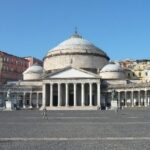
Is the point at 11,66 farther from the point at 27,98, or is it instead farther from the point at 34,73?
the point at 27,98

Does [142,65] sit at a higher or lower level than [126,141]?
higher

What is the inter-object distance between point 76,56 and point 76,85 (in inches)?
773

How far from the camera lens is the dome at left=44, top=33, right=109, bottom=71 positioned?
13688 centimetres

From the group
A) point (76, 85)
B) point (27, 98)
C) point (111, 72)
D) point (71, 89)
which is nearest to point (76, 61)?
point (111, 72)

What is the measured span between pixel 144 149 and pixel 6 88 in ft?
367

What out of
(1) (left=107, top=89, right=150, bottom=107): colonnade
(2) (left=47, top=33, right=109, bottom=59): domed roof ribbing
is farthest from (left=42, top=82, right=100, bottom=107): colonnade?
(2) (left=47, top=33, right=109, bottom=59): domed roof ribbing

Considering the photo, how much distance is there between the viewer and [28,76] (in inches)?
5487

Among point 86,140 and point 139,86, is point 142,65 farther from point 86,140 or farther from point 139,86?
point 86,140

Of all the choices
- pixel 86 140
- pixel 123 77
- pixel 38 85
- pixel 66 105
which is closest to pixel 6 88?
pixel 38 85

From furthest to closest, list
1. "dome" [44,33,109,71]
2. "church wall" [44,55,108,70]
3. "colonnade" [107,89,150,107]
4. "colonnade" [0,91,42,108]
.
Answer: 1. "dome" [44,33,109,71]
2. "church wall" [44,55,108,70]
3. "colonnade" [0,91,42,108]
4. "colonnade" [107,89,150,107]

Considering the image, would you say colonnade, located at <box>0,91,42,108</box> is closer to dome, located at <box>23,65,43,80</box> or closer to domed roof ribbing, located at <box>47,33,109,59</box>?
dome, located at <box>23,65,43,80</box>

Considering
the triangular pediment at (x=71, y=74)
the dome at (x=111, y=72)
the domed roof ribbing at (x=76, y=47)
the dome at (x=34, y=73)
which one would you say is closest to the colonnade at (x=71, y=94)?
the triangular pediment at (x=71, y=74)

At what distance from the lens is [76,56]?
13762cm

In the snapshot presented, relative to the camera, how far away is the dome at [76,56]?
449ft
